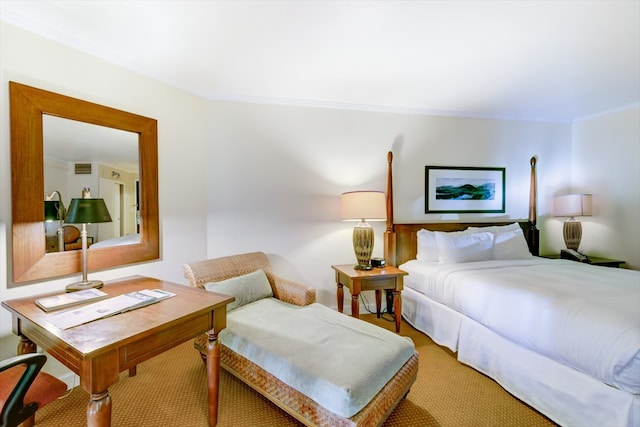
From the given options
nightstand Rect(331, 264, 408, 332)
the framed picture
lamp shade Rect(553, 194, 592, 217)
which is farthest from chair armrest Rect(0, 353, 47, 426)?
lamp shade Rect(553, 194, 592, 217)

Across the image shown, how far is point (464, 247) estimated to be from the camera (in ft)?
9.39

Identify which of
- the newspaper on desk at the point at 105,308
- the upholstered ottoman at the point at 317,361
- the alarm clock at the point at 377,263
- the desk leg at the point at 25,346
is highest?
the newspaper on desk at the point at 105,308

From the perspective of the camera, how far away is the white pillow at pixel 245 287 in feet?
6.70

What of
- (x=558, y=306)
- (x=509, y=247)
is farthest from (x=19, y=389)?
(x=509, y=247)

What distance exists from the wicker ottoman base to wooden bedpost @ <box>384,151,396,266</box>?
1.42m

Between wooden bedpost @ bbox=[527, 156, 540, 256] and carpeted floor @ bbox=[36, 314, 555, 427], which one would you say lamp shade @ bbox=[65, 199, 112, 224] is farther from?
wooden bedpost @ bbox=[527, 156, 540, 256]

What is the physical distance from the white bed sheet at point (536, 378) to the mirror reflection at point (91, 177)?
2659 mm

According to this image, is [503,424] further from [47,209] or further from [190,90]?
[190,90]

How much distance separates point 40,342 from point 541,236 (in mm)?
4695

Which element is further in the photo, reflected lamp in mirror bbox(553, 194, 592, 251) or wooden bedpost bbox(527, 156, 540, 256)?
wooden bedpost bbox(527, 156, 540, 256)

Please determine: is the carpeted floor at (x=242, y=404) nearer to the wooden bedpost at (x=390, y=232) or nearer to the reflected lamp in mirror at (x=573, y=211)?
the wooden bedpost at (x=390, y=232)

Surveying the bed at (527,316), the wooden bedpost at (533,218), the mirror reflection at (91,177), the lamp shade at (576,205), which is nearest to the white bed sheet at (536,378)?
the bed at (527,316)

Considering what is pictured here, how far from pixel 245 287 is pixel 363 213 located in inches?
48.8

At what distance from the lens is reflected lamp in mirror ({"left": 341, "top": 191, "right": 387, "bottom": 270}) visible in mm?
2688
